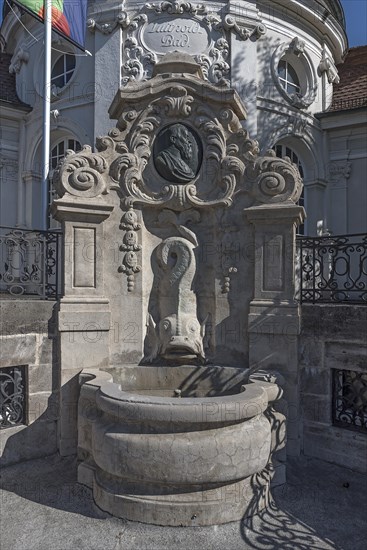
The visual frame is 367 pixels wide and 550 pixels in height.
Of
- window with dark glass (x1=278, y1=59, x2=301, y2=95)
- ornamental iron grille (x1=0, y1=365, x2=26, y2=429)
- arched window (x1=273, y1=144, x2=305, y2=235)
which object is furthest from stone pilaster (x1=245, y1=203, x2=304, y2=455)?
window with dark glass (x1=278, y1=59, x2=301, y2=95)

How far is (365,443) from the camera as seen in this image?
16.3ft

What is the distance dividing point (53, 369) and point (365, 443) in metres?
4.18

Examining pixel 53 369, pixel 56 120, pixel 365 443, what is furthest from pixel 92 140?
pixel 365 443

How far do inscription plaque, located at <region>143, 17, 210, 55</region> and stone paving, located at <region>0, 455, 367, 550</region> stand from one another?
34.0 feet

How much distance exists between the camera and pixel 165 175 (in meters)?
5.62

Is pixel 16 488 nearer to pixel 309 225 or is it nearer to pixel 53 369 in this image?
pixel 53 369

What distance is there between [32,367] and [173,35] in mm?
9477

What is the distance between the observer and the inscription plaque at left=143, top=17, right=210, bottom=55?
417 inches

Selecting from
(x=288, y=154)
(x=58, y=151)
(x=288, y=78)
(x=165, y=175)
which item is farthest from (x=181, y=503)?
(x=288, y=78)

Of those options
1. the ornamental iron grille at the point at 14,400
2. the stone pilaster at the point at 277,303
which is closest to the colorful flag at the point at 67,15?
the stone pilaster at the point at 277,303

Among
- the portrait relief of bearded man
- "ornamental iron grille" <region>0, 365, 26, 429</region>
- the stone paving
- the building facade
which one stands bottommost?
the stone paving

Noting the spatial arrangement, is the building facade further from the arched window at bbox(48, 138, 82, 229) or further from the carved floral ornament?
the carved floral ornament

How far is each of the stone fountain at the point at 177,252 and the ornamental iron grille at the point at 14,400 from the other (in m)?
0.61

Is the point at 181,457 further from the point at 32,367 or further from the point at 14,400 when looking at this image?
the point at 14,400
